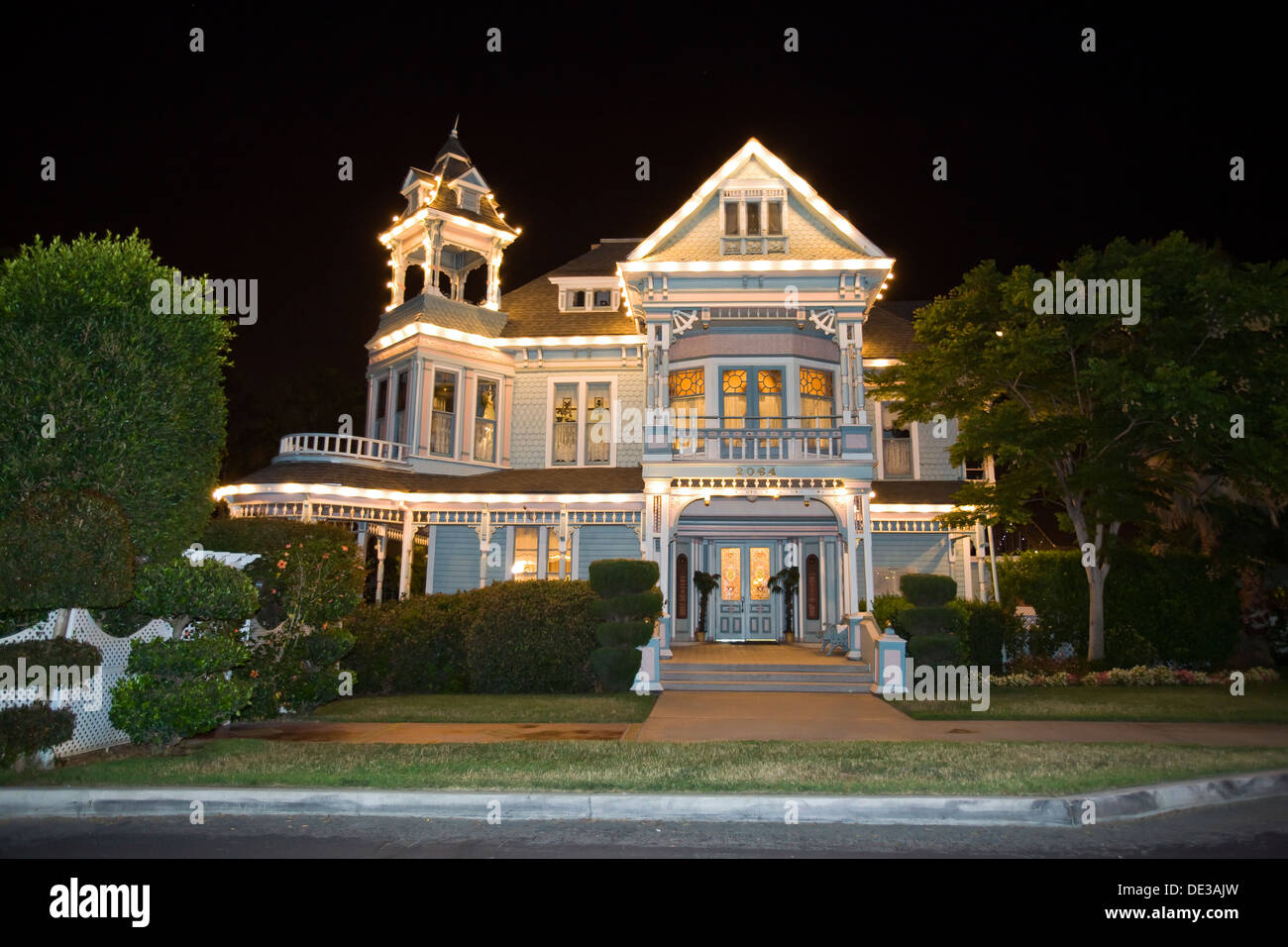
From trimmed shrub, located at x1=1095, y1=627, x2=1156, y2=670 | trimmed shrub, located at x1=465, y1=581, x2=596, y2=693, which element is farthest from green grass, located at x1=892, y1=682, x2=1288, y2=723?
trimmed shrub, located at x1=465, y1=581, x2=596, y2=693

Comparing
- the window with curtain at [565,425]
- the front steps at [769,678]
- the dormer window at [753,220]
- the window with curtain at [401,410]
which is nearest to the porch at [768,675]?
the front steps at [769,678]

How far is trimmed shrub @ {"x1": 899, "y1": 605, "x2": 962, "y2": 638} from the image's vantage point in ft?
50.0

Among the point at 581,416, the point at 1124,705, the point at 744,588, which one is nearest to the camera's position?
the point at 1124,705

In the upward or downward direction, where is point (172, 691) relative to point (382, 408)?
downward

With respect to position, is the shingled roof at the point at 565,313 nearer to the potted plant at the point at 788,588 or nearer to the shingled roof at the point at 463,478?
the shingled roof at the point at 463,478

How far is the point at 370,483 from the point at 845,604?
10.8 metres

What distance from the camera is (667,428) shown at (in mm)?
18141

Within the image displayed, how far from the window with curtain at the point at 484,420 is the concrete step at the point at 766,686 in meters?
8.90

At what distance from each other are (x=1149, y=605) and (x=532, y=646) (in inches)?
518

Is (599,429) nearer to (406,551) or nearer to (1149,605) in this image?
(406,551)

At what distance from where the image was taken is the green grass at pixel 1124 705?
12023mm

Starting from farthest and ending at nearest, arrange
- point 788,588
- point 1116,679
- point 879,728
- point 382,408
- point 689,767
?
point 382,408
point 788,588
point 1116,679
point 879,728
point 689,767

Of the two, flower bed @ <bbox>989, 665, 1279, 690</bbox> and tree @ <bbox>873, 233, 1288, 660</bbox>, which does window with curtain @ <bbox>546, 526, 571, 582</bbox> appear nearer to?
tree @ <bbox>873, 233, 1288, 660</bbox>

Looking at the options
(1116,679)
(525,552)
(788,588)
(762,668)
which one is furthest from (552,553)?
(1116,679)
